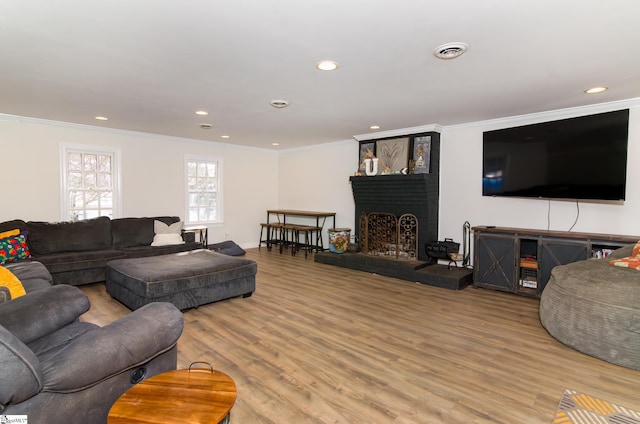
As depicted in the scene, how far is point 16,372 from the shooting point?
3.89 feet

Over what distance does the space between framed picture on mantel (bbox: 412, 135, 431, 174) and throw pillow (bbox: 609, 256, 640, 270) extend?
2.65m

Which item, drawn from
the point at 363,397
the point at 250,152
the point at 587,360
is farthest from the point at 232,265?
the point at 250,152

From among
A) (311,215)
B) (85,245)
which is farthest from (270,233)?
(85,245)

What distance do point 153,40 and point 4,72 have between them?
177 cm

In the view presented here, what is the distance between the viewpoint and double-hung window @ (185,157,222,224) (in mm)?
6855

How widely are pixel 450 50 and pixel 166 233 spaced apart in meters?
4.98

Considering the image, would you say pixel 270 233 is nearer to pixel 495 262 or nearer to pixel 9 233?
pixel 9 233

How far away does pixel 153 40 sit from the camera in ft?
7.72

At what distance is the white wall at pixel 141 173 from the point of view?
16.2 ft

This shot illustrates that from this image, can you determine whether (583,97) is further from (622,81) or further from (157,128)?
(157,128)

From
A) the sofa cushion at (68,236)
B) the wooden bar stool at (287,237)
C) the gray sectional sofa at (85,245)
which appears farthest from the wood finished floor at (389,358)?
the wooden bar stool at (287,237)

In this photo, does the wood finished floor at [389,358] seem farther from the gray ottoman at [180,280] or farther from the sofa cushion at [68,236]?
the sofa cushion at [68,236]

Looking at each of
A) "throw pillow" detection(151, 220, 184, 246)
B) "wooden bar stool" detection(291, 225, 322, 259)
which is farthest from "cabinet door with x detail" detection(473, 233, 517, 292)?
"throw pillow" detection(151, 220, 184, 246)

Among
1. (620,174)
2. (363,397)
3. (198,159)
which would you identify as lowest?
(363,397)
